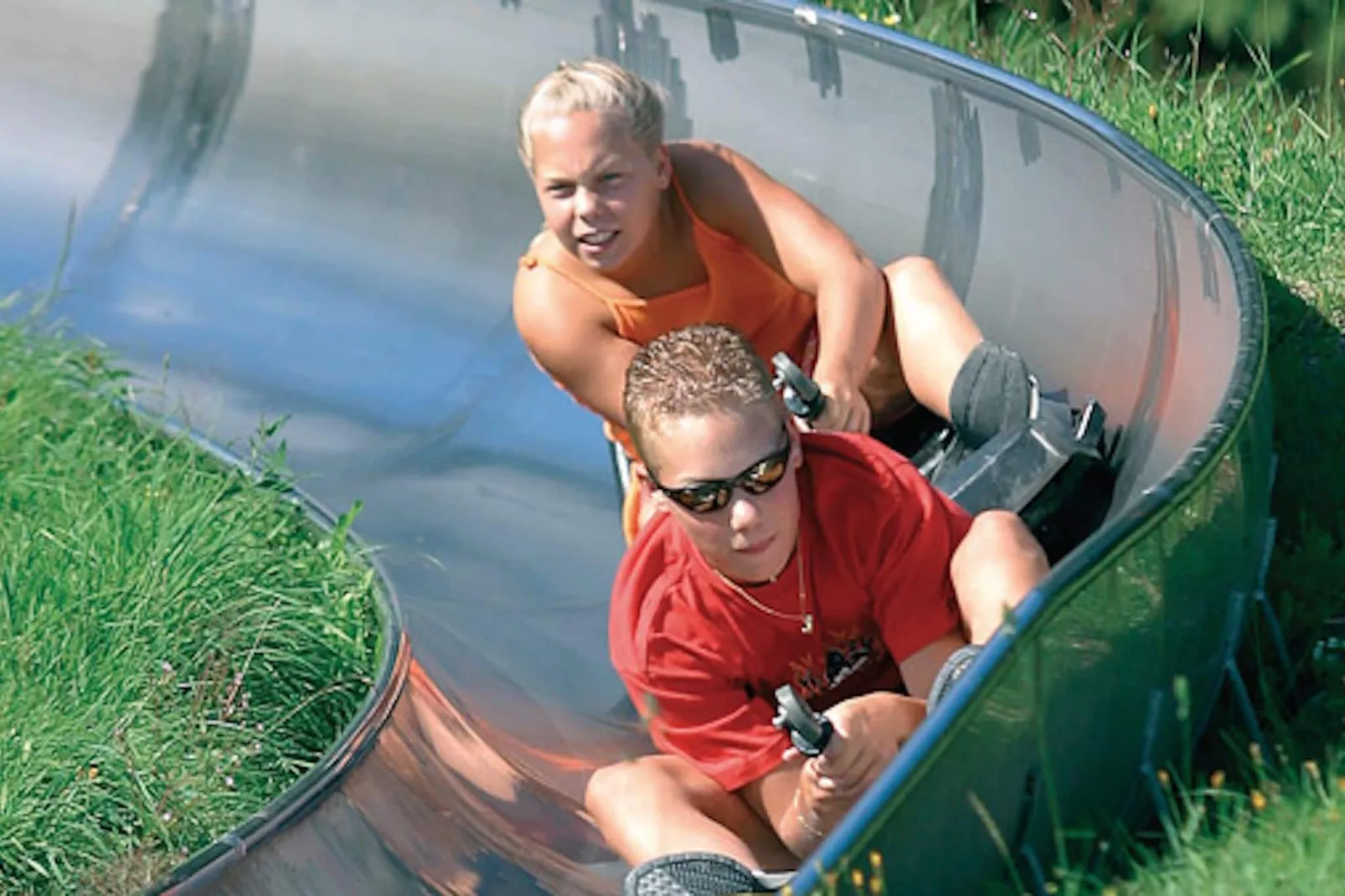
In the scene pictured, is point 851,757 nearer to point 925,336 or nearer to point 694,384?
point 694,384

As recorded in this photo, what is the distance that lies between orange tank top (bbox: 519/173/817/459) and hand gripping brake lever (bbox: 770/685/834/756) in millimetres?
1056

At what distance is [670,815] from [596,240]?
100 cm

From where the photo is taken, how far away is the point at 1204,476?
300 centimetres

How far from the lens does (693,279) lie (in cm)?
409

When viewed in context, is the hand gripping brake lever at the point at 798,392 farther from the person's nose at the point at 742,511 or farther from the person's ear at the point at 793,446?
the person's nose at the point at 742,511

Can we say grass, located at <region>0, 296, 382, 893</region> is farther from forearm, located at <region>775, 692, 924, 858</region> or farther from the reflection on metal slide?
forearm, located at <region>775, 692, 924, 858</region>

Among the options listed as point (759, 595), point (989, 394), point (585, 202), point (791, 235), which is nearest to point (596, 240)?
point (585, 202)

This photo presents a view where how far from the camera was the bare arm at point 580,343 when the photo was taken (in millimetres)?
4027

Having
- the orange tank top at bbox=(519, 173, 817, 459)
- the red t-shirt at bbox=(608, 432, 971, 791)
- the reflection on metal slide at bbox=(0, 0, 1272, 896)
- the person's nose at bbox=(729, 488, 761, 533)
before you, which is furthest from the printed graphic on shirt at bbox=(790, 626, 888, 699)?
the orange tank top at bbox=(519, 173, 817, 459)

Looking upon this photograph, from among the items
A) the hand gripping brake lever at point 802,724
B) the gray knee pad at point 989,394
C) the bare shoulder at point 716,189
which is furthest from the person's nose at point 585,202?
the hand gripping brake lever at point 802,724

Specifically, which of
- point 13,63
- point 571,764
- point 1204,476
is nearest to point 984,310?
point 571,764

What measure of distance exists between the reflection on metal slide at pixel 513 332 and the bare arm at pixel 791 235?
1.29ft

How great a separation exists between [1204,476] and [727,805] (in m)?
0.84

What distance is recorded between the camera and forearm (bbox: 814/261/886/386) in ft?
12.6
